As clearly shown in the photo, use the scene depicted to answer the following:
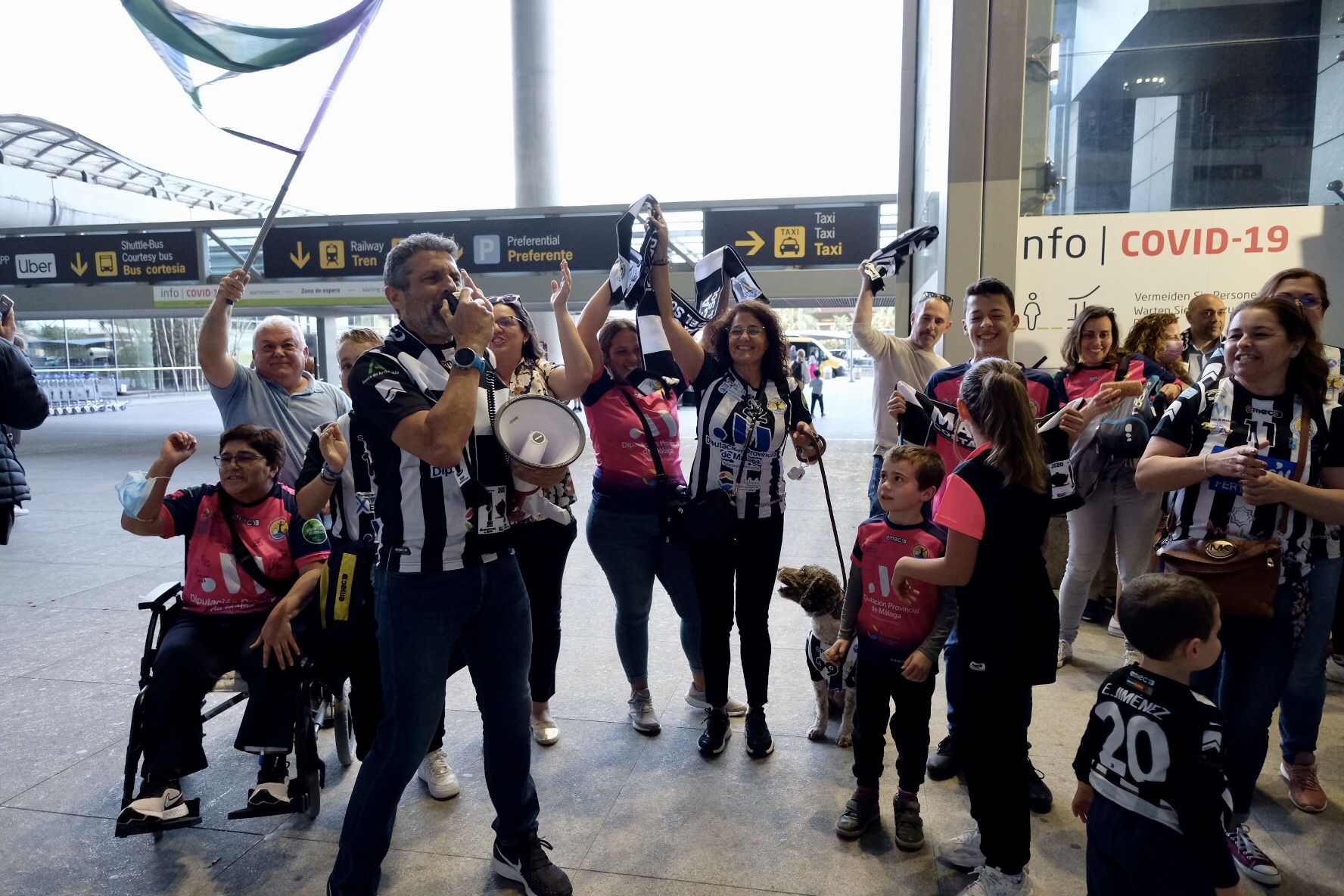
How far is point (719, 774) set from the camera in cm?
304

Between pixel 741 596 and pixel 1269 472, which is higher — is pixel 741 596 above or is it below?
below

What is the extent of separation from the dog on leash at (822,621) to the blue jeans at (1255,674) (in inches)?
46.9

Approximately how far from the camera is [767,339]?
3168 mm

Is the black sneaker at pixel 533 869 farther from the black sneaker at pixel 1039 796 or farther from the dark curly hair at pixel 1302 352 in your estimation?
the dark curly hair at pixel 1302 352

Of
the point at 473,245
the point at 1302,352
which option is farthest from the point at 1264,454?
the point at 473,245

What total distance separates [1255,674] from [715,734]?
1816 millimetres

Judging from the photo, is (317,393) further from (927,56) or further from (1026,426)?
(927,56)

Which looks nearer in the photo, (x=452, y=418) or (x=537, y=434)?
(x=452, y=418)

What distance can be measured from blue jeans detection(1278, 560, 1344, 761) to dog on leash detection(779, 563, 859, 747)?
4.65 feet

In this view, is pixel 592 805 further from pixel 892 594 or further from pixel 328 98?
pixel 328 98

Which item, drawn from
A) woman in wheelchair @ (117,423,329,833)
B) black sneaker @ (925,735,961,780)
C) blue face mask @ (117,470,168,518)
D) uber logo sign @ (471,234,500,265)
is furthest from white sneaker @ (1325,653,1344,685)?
uber logo sign @ (471,234,500,265)

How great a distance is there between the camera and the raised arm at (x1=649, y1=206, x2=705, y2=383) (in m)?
3.11

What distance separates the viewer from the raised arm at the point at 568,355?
10.3ft

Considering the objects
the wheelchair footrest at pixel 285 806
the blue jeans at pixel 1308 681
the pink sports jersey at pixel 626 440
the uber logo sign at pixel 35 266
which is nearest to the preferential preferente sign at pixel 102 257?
the uber logo sign at pixel 35 266
